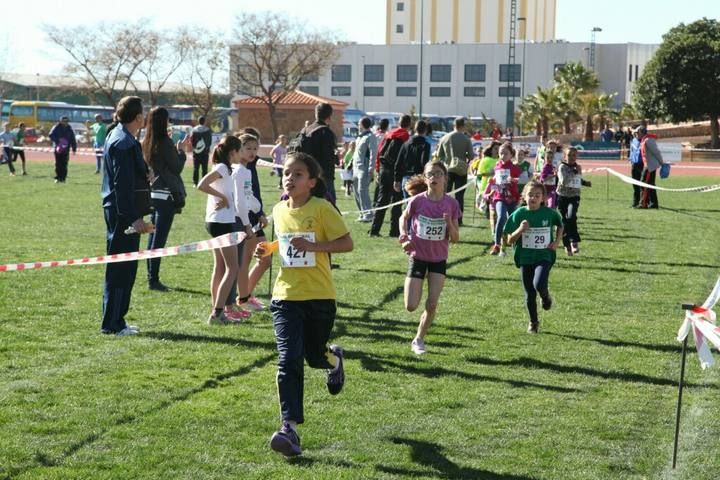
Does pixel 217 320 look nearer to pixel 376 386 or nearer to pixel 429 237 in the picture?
pixel 429 237

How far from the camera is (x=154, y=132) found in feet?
34.9

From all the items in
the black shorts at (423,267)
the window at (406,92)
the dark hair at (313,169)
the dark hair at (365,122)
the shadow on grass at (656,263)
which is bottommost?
the shadow on grass at (656,263)

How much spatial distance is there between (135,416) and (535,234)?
4.63m

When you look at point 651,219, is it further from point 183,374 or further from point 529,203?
point 183,374

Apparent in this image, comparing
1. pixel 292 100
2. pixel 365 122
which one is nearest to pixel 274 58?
pixel 292 100

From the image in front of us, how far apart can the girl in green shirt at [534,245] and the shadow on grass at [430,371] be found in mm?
1974

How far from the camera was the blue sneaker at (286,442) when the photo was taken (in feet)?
19.9

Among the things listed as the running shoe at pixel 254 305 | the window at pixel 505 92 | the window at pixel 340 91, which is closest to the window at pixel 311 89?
the window at pixel 340 91

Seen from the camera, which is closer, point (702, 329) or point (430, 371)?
point (702, 329)

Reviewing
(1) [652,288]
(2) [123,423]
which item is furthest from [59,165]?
(2) [123,423]

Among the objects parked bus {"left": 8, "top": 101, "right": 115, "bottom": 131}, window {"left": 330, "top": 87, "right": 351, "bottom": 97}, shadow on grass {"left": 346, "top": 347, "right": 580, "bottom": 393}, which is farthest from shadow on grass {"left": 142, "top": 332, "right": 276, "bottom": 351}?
window {"left": 330, "top": 87, "right": 351, "bottom": 97}

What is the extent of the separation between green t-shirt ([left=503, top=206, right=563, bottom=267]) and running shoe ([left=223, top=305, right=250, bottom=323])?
8.54ft

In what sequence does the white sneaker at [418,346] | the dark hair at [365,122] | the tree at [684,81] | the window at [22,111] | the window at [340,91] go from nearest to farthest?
the white sneaker at [418,346], the dark hair at [365,122], the tree at [684,81], the window at [22,111], the window at [340,91]

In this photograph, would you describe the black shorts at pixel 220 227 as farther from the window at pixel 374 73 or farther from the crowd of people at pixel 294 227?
the window at pixel 374 73
